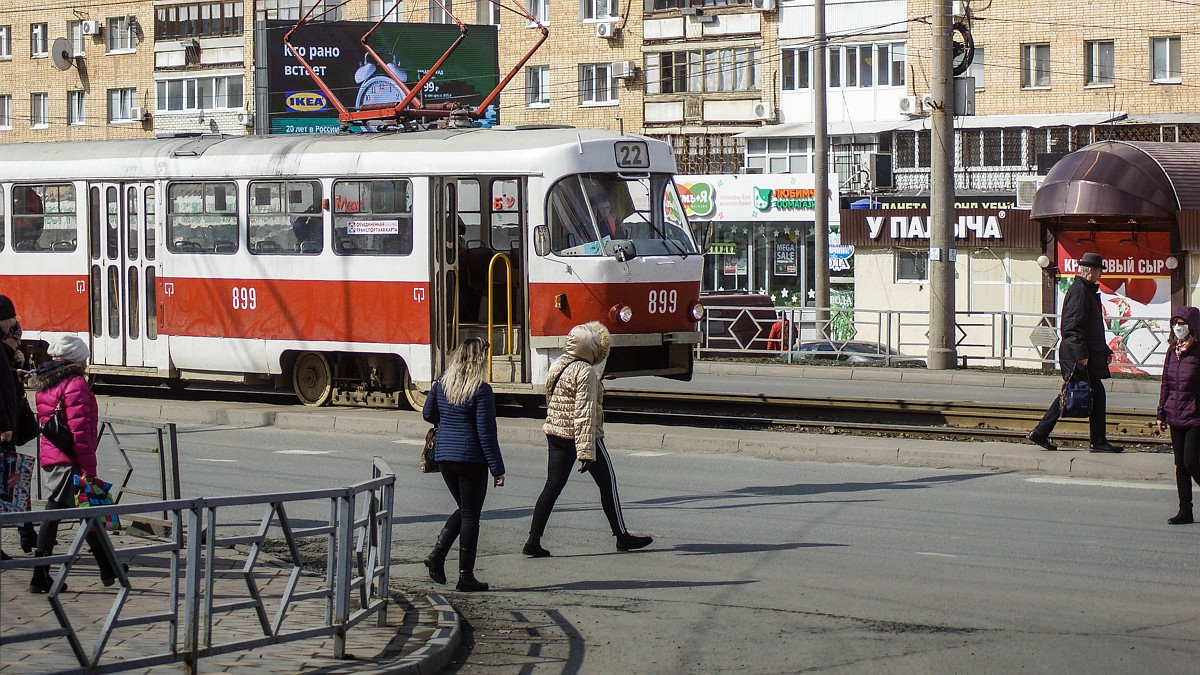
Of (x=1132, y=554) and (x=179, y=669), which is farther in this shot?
(x=1132, y=554)

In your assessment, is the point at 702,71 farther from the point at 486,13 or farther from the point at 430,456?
the point at 430,456

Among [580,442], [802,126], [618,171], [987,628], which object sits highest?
[802,126]

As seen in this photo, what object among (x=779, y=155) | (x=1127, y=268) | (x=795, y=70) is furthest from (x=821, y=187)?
(x=795, y=70)

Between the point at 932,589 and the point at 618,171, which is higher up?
the point at 618,171

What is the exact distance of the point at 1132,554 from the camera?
32.0ft

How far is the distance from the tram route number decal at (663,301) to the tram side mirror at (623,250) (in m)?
0.48

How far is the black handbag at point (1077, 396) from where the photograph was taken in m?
13.5

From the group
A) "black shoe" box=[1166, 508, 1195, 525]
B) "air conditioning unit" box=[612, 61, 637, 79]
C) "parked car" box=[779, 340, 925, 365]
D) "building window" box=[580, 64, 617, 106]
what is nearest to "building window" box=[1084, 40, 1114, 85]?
"air conditioning unit" box=[612, 61, 637, 79]

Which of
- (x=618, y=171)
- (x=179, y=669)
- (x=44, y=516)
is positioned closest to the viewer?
(x=44, y=516)

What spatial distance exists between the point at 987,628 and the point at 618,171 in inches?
368

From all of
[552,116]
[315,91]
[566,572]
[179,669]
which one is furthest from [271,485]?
[552,116]

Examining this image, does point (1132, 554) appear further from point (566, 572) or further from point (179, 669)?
point (179, 669)

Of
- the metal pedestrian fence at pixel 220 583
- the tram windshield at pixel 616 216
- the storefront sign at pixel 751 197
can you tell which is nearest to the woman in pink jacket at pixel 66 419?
the metal pedestrian fence at pixel 220 583

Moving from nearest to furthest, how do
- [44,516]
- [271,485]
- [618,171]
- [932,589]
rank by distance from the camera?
1. [44,516]
2. [932,589]
3. [271,485]
4. [618,171]
